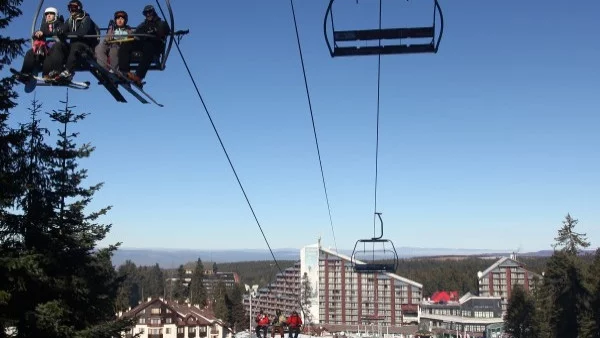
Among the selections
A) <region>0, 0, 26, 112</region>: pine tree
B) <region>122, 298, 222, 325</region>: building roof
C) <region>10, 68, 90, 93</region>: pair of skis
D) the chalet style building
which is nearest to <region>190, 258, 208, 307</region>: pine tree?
<region>122, 298, 222, 325</region>: building roof

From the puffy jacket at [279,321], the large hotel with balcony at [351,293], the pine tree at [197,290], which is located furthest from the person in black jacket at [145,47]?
the large hotel with balcony at [351,293]

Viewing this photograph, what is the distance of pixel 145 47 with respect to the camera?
8352 millimetres

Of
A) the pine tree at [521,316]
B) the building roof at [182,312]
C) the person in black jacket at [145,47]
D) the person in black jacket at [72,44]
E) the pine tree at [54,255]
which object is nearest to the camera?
the person in black jacket at [72,44]

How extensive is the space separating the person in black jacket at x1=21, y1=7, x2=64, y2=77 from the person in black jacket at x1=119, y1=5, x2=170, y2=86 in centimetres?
110

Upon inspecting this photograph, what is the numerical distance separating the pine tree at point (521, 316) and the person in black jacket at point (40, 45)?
235 ft

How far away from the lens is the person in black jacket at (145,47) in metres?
8.23

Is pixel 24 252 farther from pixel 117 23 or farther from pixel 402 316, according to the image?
pixel 402 316

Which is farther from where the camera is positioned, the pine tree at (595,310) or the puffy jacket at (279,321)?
the pine tree at (595,310)

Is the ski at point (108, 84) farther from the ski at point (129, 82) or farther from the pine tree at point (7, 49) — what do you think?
the pine tree at point (7, 49)

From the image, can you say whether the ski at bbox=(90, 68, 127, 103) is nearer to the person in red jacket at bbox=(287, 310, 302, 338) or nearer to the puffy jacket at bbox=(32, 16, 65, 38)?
the puffy jacket at bbox=(32, 16, 65, 38)

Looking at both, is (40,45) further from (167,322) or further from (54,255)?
(167,322)

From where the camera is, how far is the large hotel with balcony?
124m

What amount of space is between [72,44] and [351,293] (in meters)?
122

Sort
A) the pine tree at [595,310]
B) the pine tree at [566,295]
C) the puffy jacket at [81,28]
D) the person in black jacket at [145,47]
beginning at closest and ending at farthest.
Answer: the puffy jacket at [81,28], the person in black jacket at [145,47], the pine tree at [595,310], the pine tree at [566,295]
